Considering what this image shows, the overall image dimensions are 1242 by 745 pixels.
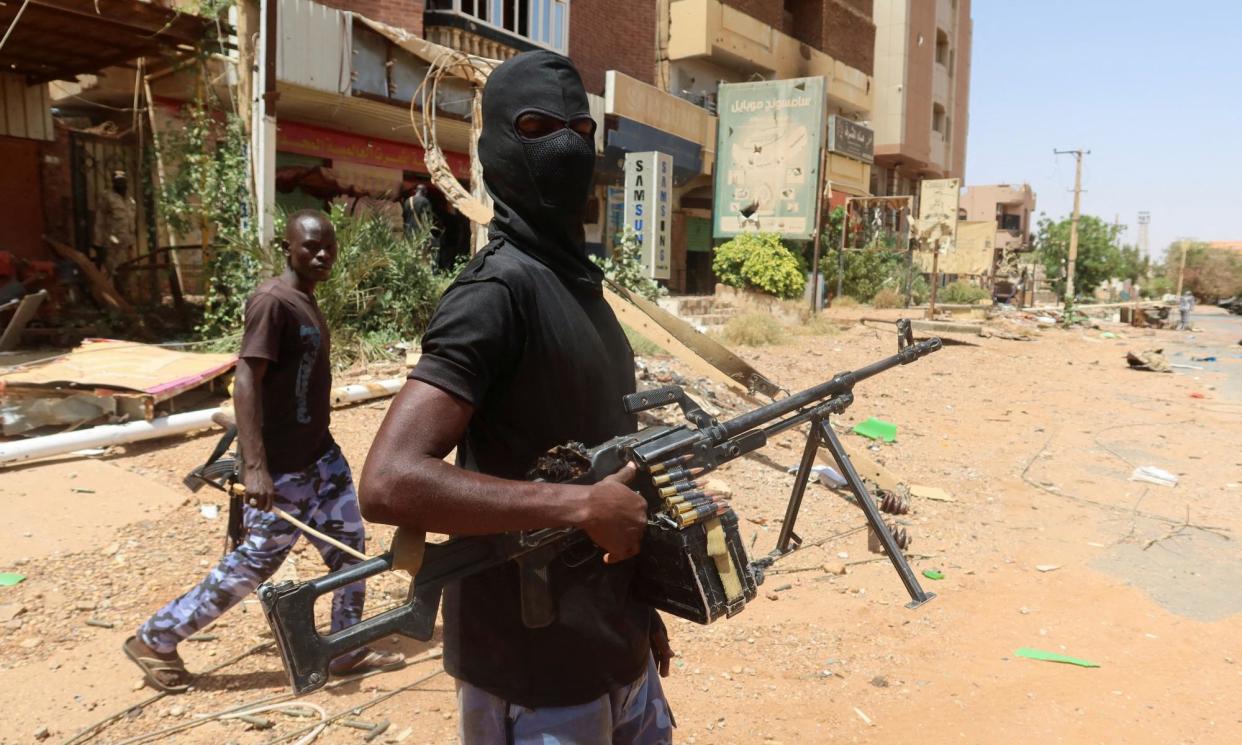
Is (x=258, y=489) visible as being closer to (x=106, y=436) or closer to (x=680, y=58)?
(x=106, y=436)

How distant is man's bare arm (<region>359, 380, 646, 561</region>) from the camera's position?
1289 millimetres

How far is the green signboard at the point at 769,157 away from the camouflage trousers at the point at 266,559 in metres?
15.6

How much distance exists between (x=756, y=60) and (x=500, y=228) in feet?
76.0

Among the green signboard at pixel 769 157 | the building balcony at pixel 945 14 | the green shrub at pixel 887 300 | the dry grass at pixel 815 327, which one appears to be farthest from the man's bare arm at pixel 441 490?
the building balcony at pixel 945 14

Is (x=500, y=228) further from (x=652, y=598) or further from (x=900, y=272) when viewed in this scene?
(x=900, y=272)

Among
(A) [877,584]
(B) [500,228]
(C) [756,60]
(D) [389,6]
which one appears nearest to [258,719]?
(B) [500,228]

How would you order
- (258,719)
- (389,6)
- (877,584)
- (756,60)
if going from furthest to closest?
1. (756,60)
2. (389,6)
3. (877,584)
4. (258,719)

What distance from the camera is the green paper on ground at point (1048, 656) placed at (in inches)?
149

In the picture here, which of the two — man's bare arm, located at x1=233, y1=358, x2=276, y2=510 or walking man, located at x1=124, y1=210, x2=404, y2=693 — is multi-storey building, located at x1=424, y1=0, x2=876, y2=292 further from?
man's bare arm, located at x1=233, y1=358, x2=276, y2=510

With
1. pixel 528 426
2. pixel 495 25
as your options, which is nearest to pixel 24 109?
pixel 495 25

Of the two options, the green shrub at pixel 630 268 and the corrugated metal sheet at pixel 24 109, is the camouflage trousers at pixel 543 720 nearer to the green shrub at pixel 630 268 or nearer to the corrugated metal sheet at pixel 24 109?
the green shrub at pixel 630 268

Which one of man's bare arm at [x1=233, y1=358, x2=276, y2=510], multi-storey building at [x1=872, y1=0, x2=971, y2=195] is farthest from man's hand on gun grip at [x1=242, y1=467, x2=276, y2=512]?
multi-storey building at [x1=872, y1=0, x2=971, y2=195]

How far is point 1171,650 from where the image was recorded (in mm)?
3959

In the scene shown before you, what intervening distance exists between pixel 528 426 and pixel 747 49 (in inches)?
900
